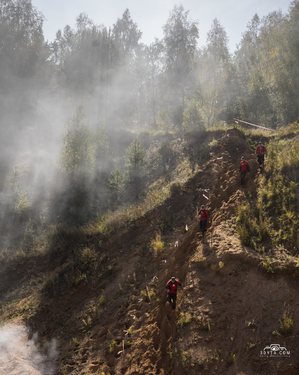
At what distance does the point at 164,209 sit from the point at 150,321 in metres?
6.13

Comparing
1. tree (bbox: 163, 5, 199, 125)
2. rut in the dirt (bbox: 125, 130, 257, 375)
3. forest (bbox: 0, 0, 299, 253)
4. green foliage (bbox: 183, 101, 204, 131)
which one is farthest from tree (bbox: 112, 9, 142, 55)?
rut in the dirt (bbox: 125, 130, 257, 375)

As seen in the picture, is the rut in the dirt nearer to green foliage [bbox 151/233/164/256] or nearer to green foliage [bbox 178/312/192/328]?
green foliage [bbox 178/312/192/328]

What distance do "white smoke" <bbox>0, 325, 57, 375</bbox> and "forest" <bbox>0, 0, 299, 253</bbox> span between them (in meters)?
8.22

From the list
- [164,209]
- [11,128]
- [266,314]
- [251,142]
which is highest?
[11,128]

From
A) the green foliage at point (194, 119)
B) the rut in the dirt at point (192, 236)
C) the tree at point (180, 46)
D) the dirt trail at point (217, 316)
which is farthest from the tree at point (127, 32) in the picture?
the dirt trail at point (217, 316)

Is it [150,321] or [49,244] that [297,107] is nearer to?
[150,321]

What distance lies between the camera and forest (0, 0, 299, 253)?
18734mm

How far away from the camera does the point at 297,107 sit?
66.9ft

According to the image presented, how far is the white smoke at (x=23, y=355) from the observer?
23.2 feet

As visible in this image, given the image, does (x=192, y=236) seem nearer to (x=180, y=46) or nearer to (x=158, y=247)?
(x=158, y=247)

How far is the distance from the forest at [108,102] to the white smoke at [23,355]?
8.22m

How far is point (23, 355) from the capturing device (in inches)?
308

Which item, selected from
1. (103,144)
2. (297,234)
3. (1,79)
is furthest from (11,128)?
(297,234)

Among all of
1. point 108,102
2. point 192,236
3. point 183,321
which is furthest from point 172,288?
point 108,102
